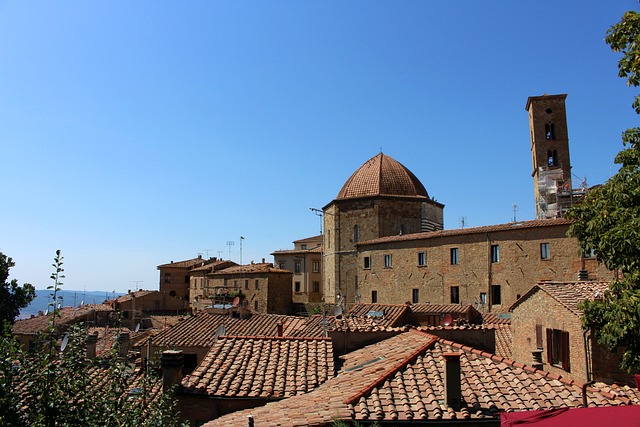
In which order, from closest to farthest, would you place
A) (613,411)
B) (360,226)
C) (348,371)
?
(613,411), (348,371), (360,226)

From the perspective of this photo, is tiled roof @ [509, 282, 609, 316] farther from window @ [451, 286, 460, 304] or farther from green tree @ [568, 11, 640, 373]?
window @ [451, 286, 460, 304]

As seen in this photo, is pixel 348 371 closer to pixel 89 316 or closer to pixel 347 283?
pixel 347 283

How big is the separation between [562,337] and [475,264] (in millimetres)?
19092

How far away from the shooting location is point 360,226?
4547 cm

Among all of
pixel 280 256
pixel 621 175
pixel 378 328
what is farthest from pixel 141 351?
pixel 280 256

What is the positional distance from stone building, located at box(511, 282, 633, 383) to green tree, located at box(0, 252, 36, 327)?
23.9 metres

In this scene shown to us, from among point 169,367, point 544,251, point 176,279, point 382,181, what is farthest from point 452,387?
point 176,279

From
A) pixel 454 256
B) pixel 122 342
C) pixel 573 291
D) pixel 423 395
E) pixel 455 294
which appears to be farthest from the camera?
pixel 455 294

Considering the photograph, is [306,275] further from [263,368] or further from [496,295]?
[263,368]

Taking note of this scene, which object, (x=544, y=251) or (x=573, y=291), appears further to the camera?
(x=544, y=251)

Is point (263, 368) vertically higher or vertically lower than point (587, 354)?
lower

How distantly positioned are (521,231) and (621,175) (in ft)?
67.2

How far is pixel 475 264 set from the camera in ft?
107

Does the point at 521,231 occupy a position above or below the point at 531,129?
below
